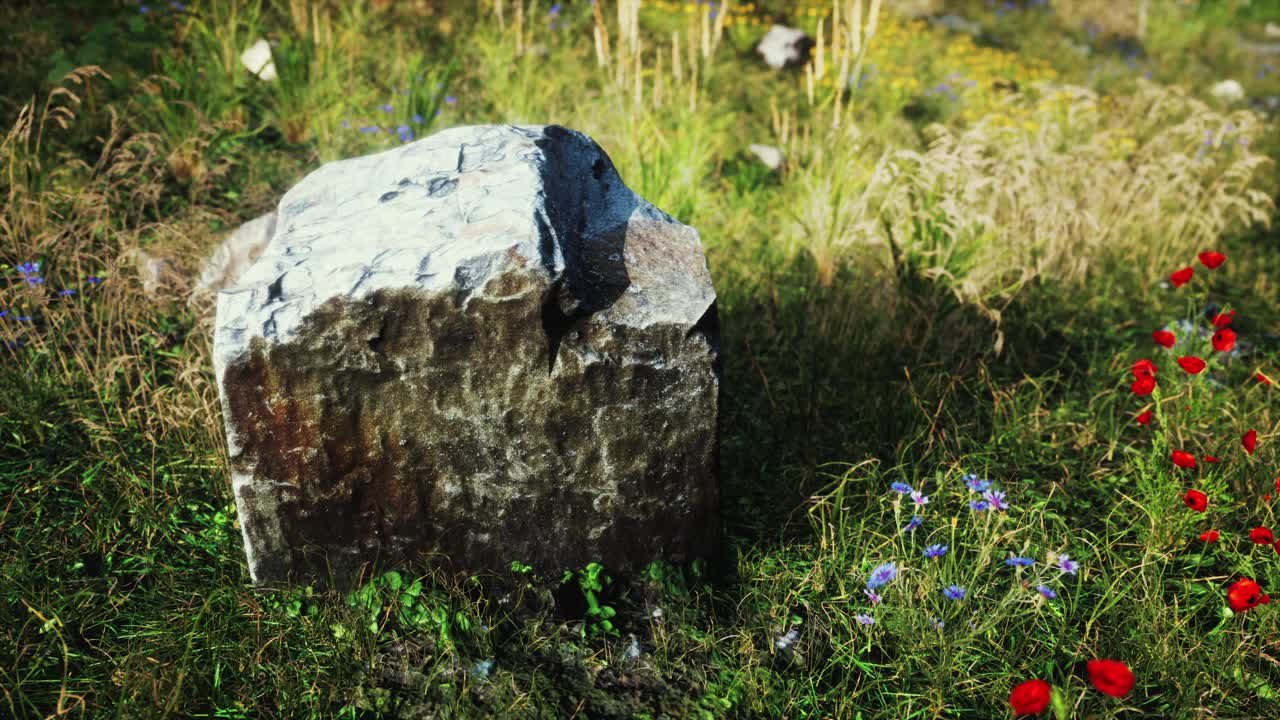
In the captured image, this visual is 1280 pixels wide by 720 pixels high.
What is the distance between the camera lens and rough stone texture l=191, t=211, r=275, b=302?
3.18 m

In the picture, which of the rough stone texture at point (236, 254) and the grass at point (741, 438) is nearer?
the grass at point (741, 438)

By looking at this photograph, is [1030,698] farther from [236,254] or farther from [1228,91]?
[1228,91]

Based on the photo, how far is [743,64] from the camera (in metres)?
6.55

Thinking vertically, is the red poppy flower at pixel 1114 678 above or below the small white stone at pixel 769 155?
above

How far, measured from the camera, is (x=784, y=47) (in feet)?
21.6

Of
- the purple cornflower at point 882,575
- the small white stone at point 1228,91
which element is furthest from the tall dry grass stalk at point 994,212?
the small white stone at point 1228,91

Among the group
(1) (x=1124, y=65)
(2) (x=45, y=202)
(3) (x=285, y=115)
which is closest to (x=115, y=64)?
(3) (x=285, y=115)

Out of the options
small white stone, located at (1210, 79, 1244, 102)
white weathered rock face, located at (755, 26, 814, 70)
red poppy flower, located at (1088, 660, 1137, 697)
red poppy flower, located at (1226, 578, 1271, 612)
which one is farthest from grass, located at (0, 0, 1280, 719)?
small white stone, located at (1210, 79, 1244, 102)

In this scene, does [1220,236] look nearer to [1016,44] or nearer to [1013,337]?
[1013,337]

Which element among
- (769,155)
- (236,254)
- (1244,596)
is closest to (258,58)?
(236,254)

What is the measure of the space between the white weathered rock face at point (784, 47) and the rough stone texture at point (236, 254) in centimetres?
439

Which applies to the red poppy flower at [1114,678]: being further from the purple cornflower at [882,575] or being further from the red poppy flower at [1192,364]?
the red poppy flower at [1192,364]

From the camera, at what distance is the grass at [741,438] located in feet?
6.47

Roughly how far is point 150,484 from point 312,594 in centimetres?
74
